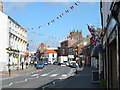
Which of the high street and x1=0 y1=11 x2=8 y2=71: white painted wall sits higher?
x1=0 y1=11 x2=8 y2=71: white painted wall

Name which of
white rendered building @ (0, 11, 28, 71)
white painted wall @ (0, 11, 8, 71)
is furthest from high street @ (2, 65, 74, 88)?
white rendered building @ (0, 11, 28, 71)

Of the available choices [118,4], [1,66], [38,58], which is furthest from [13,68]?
[38,58]

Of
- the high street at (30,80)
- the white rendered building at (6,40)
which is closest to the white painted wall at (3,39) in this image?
the white rendered building at (6,40)

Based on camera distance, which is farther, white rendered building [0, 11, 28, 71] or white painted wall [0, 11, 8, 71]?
white rendered building [0, 11, 28, 71]

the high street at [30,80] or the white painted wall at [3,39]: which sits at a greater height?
the white painted wall at [3,39]

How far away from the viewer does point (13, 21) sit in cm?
5391


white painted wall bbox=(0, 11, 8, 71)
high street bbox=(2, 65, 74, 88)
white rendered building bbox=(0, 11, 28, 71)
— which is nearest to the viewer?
high street bbox=(2, 65, 74, 88)

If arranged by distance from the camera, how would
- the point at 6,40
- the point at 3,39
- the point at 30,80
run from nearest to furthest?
the point at 30,80, the point at 3,39, the point at 6,40

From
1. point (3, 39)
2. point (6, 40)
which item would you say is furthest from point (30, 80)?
point (6, 40)

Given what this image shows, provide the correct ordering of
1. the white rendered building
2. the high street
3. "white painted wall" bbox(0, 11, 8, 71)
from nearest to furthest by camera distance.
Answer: the high street → "white painted wall" bbox(0, 11, 8, 71) → the white rendered building

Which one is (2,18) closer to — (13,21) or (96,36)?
(13,21)

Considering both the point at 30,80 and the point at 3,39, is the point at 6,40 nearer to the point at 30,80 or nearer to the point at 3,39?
the point at 3,39

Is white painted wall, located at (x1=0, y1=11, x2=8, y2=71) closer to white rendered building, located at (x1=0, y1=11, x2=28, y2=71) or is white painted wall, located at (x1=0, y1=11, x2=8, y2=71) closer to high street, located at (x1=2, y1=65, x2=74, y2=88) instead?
white rendered building, located at (x1=0, y1=11, x2=28, y2=71)

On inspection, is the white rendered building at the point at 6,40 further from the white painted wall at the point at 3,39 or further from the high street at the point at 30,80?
the high street at the point at 30,80
